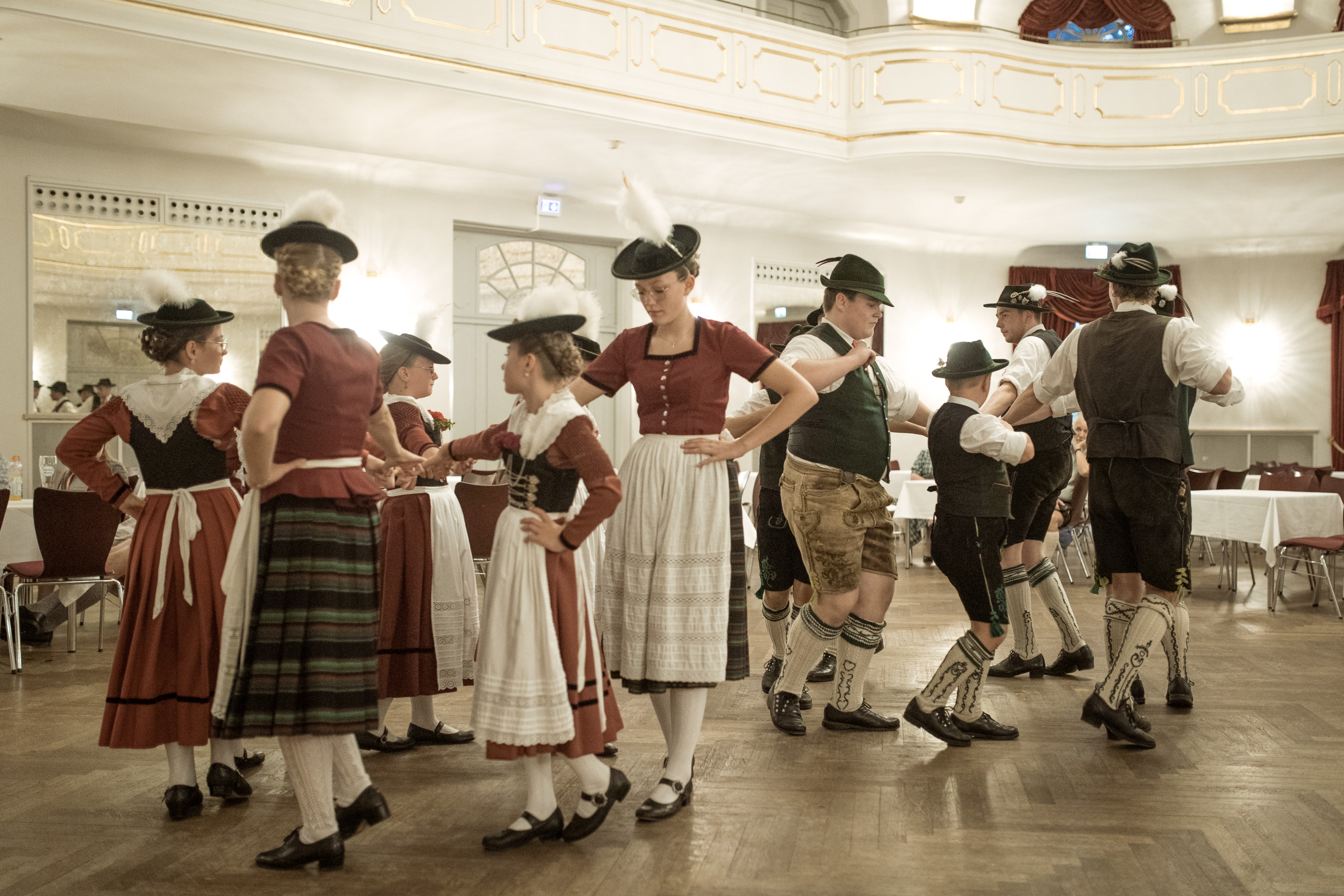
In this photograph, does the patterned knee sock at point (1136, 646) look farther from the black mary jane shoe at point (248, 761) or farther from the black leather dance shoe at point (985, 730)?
the black mary jane shoe at point (248, 761)

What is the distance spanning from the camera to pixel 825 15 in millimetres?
12344

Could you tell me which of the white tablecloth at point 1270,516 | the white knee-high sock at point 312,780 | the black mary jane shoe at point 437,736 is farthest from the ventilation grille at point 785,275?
the white knee-high sock at point 312,780

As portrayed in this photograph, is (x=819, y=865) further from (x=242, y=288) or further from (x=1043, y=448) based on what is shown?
(x=242, y=288)

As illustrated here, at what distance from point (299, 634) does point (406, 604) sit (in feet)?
3.07

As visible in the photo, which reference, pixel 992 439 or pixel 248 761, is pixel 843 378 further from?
pixel 248 761

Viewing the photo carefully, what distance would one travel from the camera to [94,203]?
8.82 m

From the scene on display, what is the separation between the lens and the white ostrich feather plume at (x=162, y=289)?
2932mm

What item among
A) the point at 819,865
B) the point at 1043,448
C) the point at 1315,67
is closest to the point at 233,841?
the point at 819,865

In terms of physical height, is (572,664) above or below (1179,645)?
above

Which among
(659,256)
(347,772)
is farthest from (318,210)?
(347,772)

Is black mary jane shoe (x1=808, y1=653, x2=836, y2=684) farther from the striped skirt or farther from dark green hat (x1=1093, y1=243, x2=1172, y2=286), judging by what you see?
the striped skirt

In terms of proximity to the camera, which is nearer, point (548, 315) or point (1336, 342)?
point (548, 315)

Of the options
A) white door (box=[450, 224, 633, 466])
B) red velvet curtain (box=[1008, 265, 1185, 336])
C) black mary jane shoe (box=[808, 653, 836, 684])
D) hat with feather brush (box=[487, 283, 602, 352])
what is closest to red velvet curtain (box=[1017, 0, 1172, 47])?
red velvet curtain (box=[1008, 265, 1185, 336])

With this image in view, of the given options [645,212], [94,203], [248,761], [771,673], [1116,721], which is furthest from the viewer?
[94,203]
